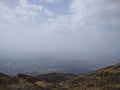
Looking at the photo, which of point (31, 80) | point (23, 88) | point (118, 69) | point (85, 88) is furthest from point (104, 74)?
point (23, 88)

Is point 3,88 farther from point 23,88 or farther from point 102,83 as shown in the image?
point 102,83

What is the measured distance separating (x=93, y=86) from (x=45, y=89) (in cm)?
1523

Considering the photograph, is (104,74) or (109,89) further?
(104,74)

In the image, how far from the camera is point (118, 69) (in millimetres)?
91500

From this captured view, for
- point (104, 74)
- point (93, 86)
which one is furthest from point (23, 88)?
point (104, 74)

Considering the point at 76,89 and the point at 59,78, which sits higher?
the point at 59,78

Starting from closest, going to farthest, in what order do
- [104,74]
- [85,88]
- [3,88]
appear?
[3,88], [85,88], [104,74]

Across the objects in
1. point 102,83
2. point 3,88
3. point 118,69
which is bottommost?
point 3,88

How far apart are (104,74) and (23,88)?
165 feet

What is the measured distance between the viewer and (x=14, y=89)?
39844 millimetres

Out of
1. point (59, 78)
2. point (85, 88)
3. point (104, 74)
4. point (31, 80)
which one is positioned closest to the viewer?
point (85, 88)

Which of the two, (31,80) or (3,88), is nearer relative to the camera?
(3,88)

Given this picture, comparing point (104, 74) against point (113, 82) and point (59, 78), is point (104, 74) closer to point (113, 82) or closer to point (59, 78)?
point (113, 82)

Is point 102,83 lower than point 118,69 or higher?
lower
